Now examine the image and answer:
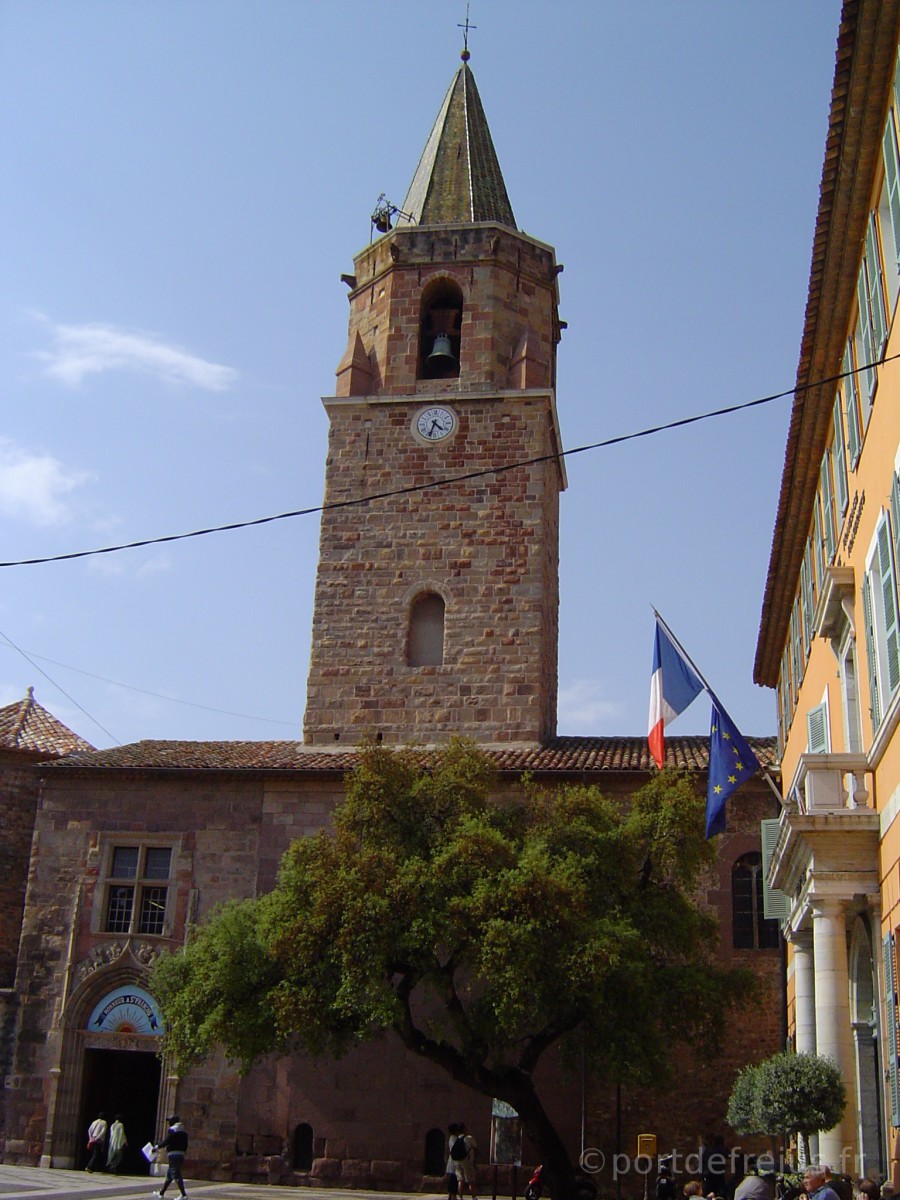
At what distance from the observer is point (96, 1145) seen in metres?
24.9

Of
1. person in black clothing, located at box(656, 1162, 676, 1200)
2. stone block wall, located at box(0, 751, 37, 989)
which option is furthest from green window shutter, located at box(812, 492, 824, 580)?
stone block wall, located at box(0, 751, 37, 989)

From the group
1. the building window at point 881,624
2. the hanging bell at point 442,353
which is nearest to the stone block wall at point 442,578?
the hanging bell at point 442,353

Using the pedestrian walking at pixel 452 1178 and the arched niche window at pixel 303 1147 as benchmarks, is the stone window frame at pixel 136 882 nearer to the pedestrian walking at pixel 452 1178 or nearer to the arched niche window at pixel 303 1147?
the arched niche window at pixel 303 1147

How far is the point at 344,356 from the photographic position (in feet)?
105

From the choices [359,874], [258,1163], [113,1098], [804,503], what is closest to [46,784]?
[113,1098]

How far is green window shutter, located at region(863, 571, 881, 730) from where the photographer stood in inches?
542

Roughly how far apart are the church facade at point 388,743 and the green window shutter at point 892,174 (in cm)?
1170

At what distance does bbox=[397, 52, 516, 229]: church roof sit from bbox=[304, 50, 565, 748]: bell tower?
3.6 inches

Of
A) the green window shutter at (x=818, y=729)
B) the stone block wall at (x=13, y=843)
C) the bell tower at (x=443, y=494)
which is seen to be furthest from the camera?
the stone block wall at (x=13, y=843)

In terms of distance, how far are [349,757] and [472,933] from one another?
8.57 metres

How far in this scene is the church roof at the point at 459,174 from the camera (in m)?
32.5

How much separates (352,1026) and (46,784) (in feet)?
34.8

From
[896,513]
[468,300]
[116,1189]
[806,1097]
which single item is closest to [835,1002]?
[806,1097]

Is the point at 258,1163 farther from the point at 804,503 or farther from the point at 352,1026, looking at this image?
the point at 804,503
